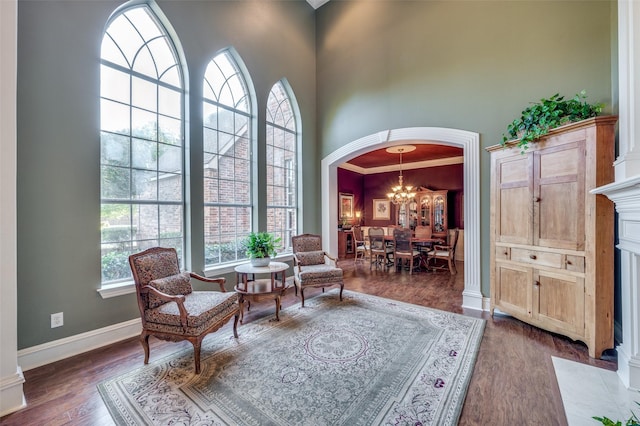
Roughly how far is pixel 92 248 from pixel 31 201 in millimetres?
643

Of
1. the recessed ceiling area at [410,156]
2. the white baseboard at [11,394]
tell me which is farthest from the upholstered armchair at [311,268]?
the recessed ceiling area at [410,156]

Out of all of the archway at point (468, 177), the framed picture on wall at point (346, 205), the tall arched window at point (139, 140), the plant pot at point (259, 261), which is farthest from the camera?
the framed picture on wall at point (346, 205)

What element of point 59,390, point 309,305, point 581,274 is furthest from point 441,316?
point 59,390

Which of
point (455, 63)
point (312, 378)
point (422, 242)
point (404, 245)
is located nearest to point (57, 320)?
point (312, 378)

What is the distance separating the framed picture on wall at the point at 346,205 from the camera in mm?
8773

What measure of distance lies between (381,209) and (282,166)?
513 cm

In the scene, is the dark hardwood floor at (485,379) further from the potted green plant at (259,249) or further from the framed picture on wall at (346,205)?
the framed picture on wall at (346,205)

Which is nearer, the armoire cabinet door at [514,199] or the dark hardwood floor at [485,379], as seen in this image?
the dark hardwood floor at [485,379]

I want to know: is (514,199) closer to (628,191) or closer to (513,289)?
(513,289)

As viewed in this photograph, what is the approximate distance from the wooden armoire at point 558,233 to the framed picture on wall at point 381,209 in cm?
568

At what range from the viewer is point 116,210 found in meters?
3.00

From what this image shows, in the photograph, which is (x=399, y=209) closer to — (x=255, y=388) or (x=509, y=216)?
(x=509, y=216)

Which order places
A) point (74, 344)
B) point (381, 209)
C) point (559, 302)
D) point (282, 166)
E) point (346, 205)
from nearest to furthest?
point (74, 344)
point (559, 302)
point (282, 166)
point (346, 205)
point (381, 209)

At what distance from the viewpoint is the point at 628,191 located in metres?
1.86
